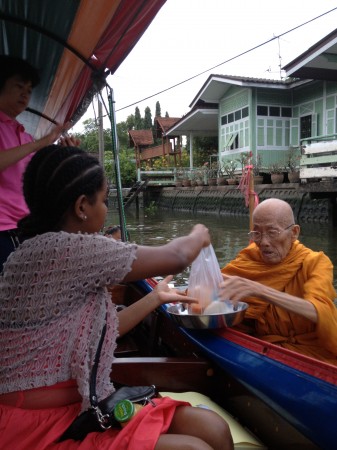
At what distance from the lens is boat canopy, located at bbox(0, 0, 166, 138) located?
267 centimetres

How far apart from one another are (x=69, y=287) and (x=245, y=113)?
19601 mm

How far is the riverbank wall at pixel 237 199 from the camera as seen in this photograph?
13.2 meters

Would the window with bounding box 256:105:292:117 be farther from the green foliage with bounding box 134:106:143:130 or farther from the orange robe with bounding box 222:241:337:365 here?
the green foliage with bounding box 134:106:143:130

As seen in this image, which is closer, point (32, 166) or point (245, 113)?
point (32, 166)

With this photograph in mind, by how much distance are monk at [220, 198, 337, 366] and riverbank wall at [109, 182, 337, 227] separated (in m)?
10.3

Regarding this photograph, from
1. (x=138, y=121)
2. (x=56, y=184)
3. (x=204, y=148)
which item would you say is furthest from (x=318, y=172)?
(x=138, y=121)

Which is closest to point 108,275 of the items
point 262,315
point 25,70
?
point 262,315

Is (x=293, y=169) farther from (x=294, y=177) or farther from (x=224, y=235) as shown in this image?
(x=224, y=235)

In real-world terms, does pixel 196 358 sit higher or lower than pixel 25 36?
lower

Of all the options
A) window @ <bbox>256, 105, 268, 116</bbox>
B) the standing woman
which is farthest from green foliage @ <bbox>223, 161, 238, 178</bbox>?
the standing woman

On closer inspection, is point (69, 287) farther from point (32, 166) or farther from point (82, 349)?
point (32, 166)

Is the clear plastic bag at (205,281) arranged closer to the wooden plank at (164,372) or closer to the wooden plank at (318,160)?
the wooden plank at (164,372)

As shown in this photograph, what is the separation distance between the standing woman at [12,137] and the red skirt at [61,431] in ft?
4.17

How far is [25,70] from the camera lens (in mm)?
2549
